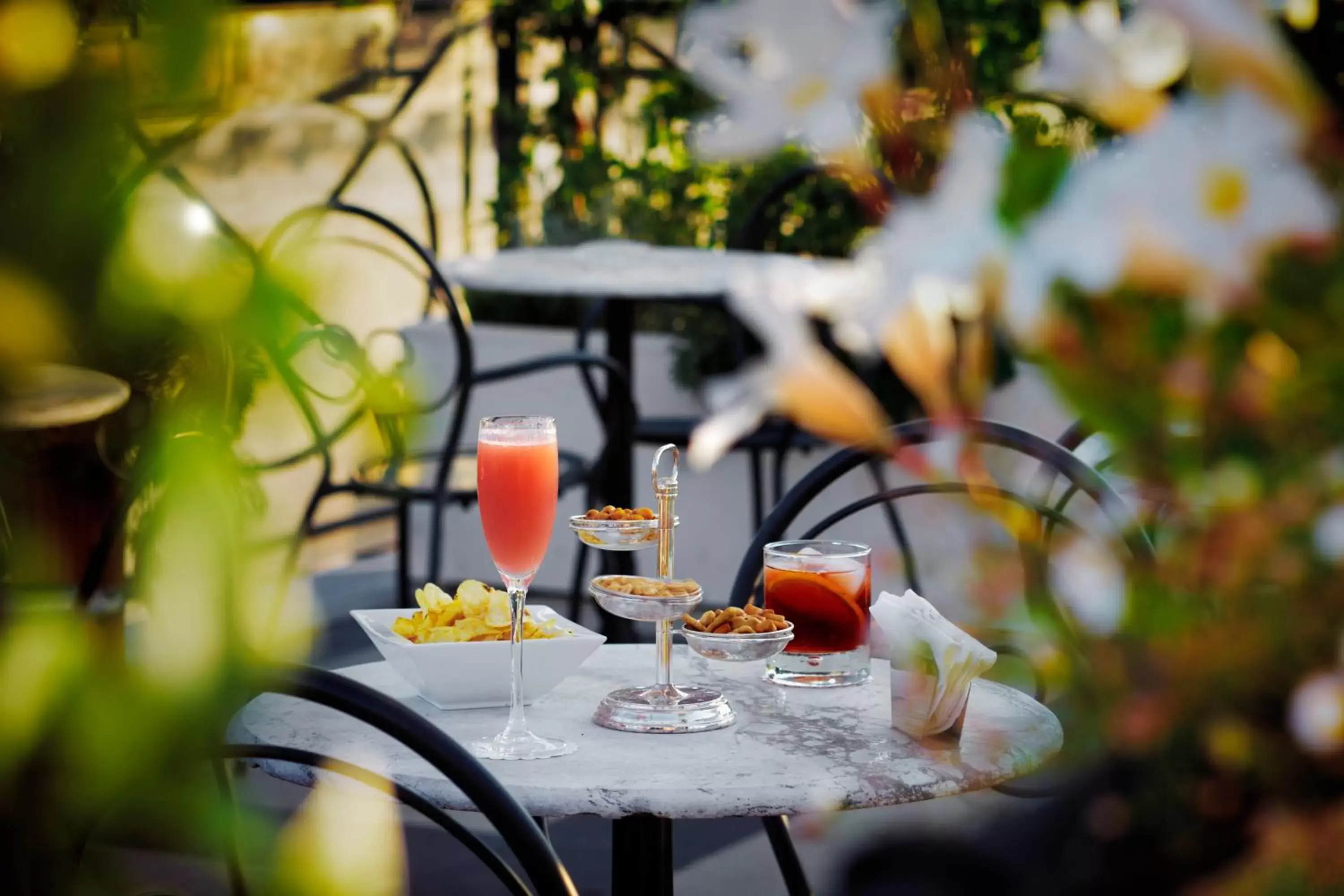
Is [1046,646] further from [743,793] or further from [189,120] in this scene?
[743,793]

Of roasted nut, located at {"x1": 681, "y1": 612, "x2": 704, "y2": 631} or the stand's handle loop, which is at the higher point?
the stand's handle loop

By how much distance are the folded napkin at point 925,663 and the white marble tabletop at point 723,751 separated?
2 centimetres

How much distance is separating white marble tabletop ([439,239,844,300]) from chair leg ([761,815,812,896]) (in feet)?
4.27

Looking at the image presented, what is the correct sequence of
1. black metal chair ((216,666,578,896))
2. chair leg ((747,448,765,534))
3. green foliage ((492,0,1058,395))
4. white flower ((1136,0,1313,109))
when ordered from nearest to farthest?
white flower ((1136,0,1313,109)) → black metal chair ((216,666,578,896)) → chair leg ((747,448,765,534)) → green foliage ((492,0,1058,395))

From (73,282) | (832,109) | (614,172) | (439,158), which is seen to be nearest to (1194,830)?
(832,109)

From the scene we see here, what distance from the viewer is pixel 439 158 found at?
526cm

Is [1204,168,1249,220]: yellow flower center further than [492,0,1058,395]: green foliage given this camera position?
No

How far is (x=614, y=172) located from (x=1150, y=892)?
467 centimetres

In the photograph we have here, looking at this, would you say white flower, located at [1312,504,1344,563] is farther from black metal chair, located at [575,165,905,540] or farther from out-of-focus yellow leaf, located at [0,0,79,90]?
black metal chair, located at [575,165,905,540]

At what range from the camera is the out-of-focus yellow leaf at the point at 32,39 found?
1.19 feet

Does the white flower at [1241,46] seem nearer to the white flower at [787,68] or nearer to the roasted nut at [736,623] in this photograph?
the white flower at [787,68]

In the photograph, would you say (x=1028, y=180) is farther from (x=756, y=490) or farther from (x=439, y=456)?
(x=756, y=490)

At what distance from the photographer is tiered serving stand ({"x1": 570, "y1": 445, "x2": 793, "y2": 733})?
43.3 inches

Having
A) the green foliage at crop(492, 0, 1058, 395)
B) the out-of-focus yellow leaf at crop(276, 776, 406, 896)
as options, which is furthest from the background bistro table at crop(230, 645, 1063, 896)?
the green foliage at crop(492, 0, 1058, 395)
